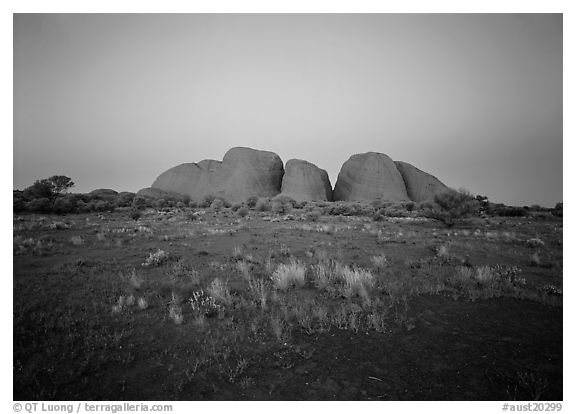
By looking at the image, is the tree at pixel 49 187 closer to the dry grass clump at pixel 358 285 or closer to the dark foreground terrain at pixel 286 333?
Answer: the dark foreground terrain at pixel 286 333

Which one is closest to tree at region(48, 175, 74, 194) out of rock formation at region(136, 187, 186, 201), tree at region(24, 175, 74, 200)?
tree at region(24, 175, 74, 200)

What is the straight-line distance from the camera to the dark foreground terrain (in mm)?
3104

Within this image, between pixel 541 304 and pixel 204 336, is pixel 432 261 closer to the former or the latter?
pixel 541 304

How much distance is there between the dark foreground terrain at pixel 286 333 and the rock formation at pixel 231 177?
46141 mm

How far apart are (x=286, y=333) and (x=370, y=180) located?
50.7m

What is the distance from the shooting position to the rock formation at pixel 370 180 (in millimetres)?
50094

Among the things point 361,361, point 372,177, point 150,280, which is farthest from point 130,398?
point 372,177

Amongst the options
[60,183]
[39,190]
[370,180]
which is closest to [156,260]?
[39,190]

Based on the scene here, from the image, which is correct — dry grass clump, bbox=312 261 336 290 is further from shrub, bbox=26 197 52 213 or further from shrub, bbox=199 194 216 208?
shrub, bbox=199 194 216 208

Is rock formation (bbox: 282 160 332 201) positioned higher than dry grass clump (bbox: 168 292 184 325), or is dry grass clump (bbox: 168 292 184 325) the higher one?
rock formation (bbox: 282 160 332 201)

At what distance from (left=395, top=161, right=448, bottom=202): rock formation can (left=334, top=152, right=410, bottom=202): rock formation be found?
2.79 m

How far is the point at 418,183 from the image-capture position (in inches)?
2124

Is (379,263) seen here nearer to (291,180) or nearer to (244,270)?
(244,270)

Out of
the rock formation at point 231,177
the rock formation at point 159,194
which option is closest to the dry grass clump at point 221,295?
the rock formation at point 231,177
